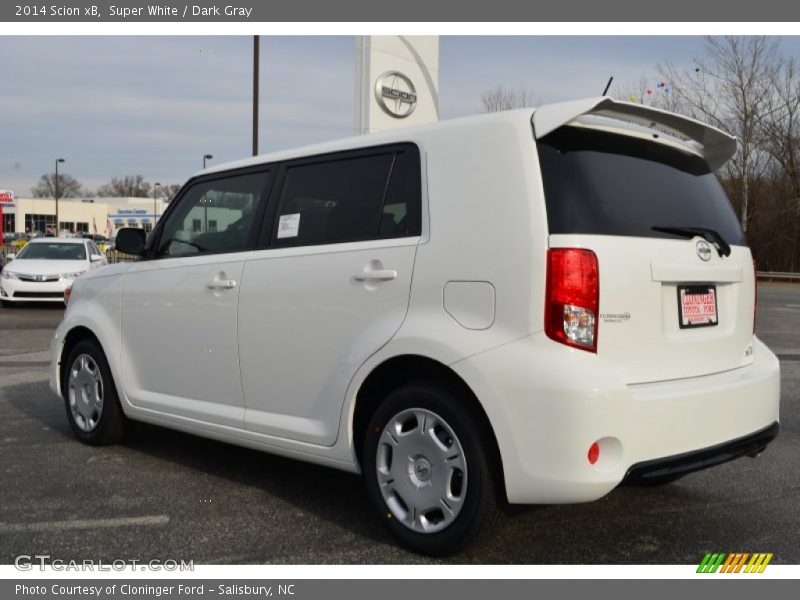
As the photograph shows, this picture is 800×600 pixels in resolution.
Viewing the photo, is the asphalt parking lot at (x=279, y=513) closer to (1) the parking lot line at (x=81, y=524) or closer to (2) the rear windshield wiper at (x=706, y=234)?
(1) the parking lot line at (x=81, y=524)

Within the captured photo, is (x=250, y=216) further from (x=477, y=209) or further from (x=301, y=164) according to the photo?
(x=477, y=209)

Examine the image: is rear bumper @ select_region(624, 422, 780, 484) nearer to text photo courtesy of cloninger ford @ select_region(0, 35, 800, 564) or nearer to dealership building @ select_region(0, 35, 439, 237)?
text photo courtesy of cloninger ford @ select_region(0, 35, 800, 564)

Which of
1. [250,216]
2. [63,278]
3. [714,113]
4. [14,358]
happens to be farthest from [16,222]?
[250,216]

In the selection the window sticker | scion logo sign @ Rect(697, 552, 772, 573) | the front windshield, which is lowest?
scion logo sign @ Rect(697, 552, 772, 573)

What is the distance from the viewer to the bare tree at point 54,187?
392 ft

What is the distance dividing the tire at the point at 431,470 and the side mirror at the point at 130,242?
7.98ft

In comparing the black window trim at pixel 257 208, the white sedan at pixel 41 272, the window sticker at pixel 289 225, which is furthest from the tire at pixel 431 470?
the white sedan at pixel 41 272

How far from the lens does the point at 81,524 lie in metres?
3.98

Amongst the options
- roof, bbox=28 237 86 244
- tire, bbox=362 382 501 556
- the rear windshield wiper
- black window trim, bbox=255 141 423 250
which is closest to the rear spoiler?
the rear windshield wiper

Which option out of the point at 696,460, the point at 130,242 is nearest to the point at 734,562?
the point at 696,460

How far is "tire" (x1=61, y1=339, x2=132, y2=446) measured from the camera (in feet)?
17.9

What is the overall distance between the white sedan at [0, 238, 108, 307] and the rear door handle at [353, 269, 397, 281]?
13573 millimetres

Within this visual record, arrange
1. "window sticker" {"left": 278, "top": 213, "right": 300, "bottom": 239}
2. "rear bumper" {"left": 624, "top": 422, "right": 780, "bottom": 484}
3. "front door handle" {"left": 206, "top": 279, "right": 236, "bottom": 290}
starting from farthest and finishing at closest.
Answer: "front door handle" {"left": 206, "top": 279, "right": 236, "bottom": 290} < "window sticker" {"left": 278, "top": 213, "right": 300, "bottom": 239} < "rear bumper" {"left": 624, "top": 422, "right": 780, "bottom": 484}

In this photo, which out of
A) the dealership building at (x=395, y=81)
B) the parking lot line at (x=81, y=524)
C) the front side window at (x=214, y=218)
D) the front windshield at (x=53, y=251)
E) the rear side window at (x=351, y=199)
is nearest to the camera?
the rear side window at (x=351, y=199)
